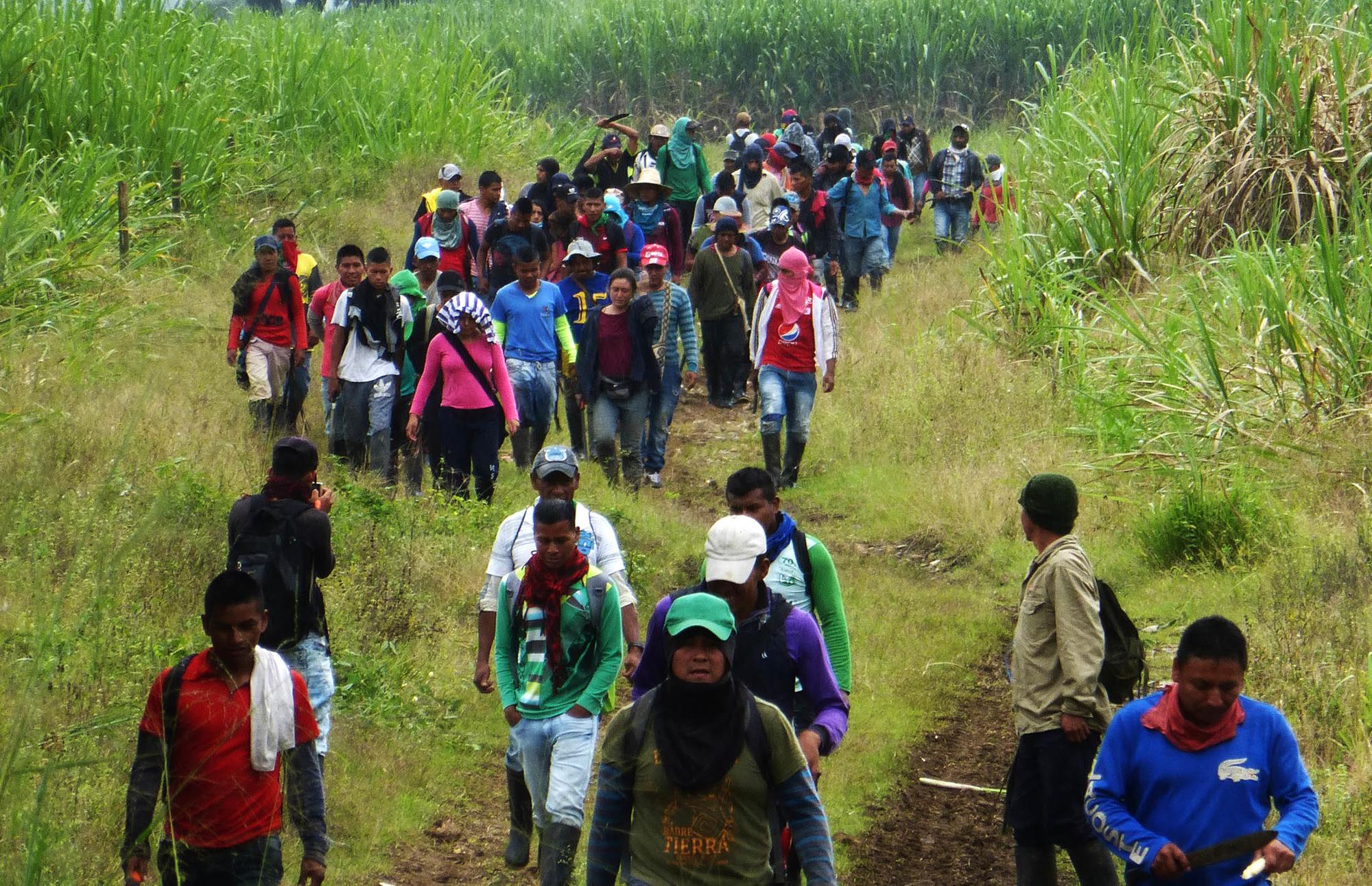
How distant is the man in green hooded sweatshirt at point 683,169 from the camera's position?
57.5ft

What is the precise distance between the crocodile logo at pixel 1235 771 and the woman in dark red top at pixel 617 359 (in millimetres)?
7809

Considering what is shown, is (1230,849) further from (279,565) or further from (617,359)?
(617,359)

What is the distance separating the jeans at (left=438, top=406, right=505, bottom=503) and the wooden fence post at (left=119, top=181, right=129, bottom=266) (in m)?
5.83

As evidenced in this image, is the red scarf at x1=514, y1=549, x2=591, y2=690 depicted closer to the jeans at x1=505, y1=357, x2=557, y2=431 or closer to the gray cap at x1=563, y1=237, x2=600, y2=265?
the jeans at x1=505, y1=357, x2=557, y2=431

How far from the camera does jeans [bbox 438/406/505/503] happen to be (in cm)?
1054

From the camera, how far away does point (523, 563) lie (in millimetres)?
6359

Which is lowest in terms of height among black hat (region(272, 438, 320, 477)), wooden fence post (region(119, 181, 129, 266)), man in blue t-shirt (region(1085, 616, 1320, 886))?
man in blue t-shirt (region(1085, 616, 1320, 886))

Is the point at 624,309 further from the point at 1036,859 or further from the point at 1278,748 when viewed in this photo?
the point at 1278,748

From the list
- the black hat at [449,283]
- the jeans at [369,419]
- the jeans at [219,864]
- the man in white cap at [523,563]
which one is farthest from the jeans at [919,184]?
the jeans at [219,864]

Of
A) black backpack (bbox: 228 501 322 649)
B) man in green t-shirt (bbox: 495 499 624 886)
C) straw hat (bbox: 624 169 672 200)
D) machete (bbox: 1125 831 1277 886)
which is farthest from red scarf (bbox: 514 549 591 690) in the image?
straw hat (bbox: 624 169 672 200)

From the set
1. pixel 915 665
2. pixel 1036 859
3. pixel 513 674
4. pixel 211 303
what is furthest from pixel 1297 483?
pixel 211 303

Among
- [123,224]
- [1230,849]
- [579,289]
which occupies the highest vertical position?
[123,224]

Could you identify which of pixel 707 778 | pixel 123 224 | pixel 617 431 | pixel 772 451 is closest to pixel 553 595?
pixel 707 778

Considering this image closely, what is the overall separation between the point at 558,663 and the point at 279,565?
1.08 meters
